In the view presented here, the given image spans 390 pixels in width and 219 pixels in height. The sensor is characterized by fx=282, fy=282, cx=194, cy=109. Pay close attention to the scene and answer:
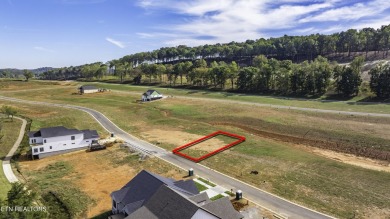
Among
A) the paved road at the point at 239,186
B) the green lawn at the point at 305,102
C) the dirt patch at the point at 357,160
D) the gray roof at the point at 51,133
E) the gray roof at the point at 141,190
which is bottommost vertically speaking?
the paved road at the point at 239,186

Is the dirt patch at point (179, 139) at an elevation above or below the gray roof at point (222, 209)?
below

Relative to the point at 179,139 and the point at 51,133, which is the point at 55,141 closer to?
the point at 51,133

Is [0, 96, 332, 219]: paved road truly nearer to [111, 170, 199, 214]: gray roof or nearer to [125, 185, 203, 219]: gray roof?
[111, 170, 199, 214]: gray roof

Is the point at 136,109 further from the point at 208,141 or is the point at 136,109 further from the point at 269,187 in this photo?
the point at 269,187

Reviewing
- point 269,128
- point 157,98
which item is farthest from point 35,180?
point 157,98

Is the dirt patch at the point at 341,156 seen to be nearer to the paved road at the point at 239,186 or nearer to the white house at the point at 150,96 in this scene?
the paved road at the point at 239,186

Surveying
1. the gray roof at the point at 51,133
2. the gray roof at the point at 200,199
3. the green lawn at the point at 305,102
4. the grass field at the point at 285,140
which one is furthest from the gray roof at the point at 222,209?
the green lawn at the point at 305,102
